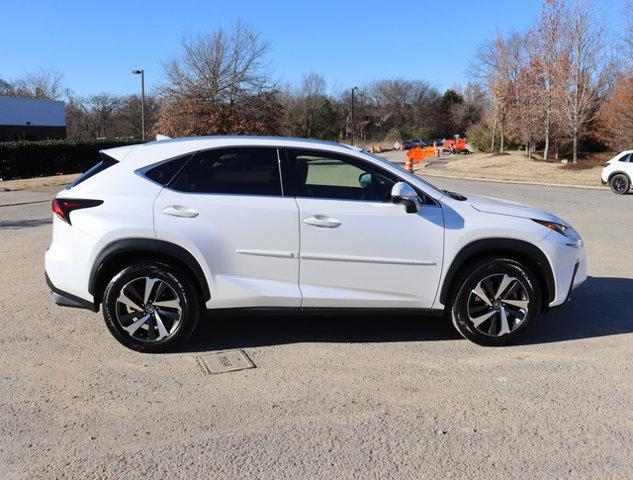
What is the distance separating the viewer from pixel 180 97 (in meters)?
34.1

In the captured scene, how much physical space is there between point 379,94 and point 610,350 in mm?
91659

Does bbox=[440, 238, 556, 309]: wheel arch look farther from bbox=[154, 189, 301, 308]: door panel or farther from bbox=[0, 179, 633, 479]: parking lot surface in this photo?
bbox=[154, 189, 301, 308]: door panel

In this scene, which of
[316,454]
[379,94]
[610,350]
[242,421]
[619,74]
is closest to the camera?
[316,454]

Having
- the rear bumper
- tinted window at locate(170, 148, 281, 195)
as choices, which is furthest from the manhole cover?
tinted window at locate(170, 148, 281, 195)

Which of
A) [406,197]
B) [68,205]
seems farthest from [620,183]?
[68,205]

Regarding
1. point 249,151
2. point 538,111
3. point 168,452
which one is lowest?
point 168,452

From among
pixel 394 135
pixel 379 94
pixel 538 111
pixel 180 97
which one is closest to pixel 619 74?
pixel 538 111

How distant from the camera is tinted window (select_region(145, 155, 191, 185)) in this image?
4.52 m

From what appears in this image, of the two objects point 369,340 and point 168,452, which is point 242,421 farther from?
point 369,340

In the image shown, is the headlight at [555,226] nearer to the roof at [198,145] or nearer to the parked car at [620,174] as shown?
the roof at [198,145]

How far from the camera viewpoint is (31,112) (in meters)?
45.7

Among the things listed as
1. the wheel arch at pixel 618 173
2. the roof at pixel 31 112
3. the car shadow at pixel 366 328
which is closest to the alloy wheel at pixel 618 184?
the wheel arch at pixel 618 173

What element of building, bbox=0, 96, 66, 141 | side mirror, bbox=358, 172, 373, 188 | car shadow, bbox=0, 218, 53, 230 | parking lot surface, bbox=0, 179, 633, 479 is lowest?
parking lot surface, bbox=0, 179, 633, 479

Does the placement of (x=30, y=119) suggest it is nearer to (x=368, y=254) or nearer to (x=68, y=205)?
(x=68, y=205)
